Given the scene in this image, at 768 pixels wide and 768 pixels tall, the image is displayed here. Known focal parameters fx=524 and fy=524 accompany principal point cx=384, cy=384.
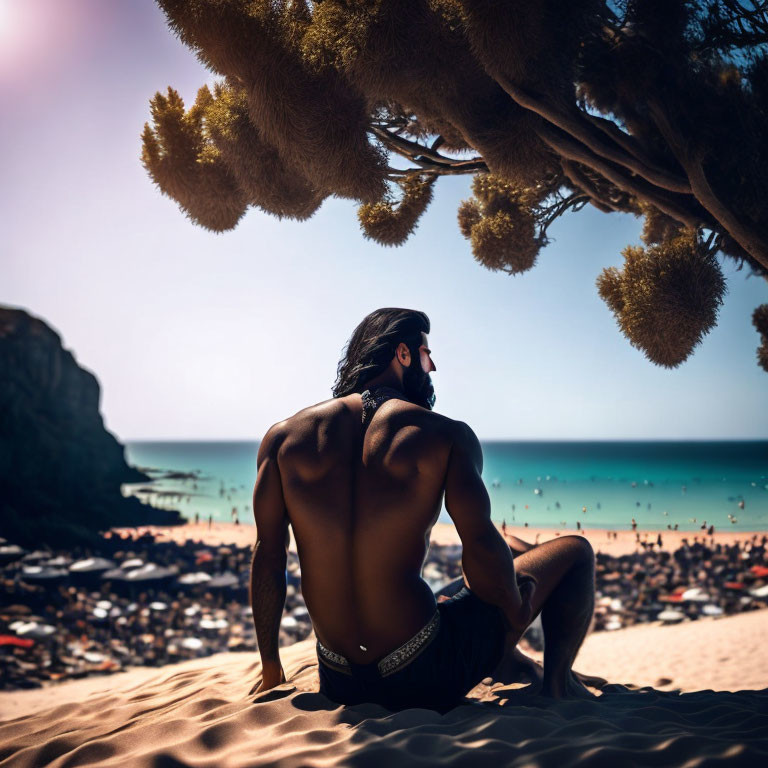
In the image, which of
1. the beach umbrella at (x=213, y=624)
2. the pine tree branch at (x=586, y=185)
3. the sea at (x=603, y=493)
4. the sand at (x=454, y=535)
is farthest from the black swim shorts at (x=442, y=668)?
the sea at (x=603, y=493)

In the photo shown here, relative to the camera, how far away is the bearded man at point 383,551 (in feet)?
6.23

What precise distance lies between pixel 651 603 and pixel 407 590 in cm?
727

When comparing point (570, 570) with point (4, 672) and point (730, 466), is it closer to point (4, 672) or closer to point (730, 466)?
point (4, 672)

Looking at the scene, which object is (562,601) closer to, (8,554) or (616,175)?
(616,175)

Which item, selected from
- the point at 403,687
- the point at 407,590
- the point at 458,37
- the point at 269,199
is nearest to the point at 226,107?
the point at 269,199

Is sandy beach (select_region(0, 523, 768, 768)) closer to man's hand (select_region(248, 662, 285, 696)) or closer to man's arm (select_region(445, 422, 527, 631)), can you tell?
man's hand (select_region(248, 662, 285, 696))

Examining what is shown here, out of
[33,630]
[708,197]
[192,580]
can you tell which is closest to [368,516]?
[708,197]

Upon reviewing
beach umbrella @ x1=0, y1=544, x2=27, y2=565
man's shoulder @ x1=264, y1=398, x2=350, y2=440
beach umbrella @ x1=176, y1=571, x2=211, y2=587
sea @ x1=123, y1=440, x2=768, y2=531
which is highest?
man's shoulder @ x1=264, y1=398, x2=350, y2=440

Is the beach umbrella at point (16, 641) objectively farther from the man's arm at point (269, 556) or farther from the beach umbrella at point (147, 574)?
the man's arm at point (269, 556)

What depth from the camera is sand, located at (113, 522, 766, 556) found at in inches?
611

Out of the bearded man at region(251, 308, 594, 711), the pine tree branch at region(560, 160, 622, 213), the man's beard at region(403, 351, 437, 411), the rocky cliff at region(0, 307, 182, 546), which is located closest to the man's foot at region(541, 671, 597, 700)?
the bearded man at region(251, 308, 594, 711)

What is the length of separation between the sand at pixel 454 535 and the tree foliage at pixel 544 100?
11.8m

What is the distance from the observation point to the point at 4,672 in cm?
545

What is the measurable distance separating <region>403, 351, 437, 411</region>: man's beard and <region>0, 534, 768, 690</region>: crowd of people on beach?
5190mm
